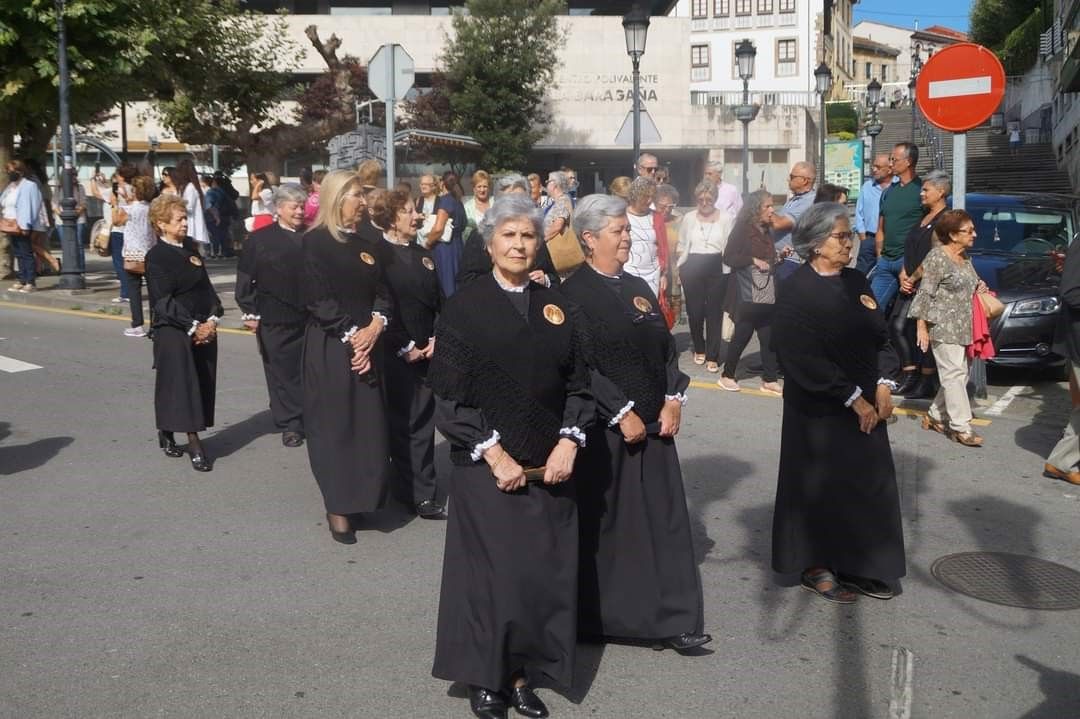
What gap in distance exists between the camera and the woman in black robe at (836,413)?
5.08m

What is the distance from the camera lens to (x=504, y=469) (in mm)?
3957

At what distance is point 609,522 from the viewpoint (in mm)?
4559

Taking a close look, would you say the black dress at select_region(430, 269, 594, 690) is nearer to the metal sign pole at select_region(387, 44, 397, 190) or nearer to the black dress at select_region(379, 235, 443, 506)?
the black dress at select_region(379, 235, 443, 506)

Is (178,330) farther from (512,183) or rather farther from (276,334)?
(512,183)

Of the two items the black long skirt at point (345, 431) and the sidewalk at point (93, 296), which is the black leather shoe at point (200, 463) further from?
the sidewalk at point (93, 296)

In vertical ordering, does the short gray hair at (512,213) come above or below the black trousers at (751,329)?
above

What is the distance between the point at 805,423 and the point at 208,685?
2692 mm

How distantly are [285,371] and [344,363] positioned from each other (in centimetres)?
247

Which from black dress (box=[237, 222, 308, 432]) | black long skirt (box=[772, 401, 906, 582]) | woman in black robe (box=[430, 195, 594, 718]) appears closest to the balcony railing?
black dress (box=[237, 222, 308, 432])

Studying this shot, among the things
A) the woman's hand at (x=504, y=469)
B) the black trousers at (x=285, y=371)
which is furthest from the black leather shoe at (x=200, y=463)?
the woman's hand at (x=504, y=469)

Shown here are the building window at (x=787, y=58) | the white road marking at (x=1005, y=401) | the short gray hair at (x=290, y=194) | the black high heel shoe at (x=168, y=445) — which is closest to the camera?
the short gray hair at (x=290, y=194)

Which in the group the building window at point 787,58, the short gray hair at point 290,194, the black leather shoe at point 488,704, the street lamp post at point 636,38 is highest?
the building window at point 787,58

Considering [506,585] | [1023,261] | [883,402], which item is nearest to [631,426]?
[506,585]

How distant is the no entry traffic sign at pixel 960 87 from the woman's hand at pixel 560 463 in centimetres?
635
